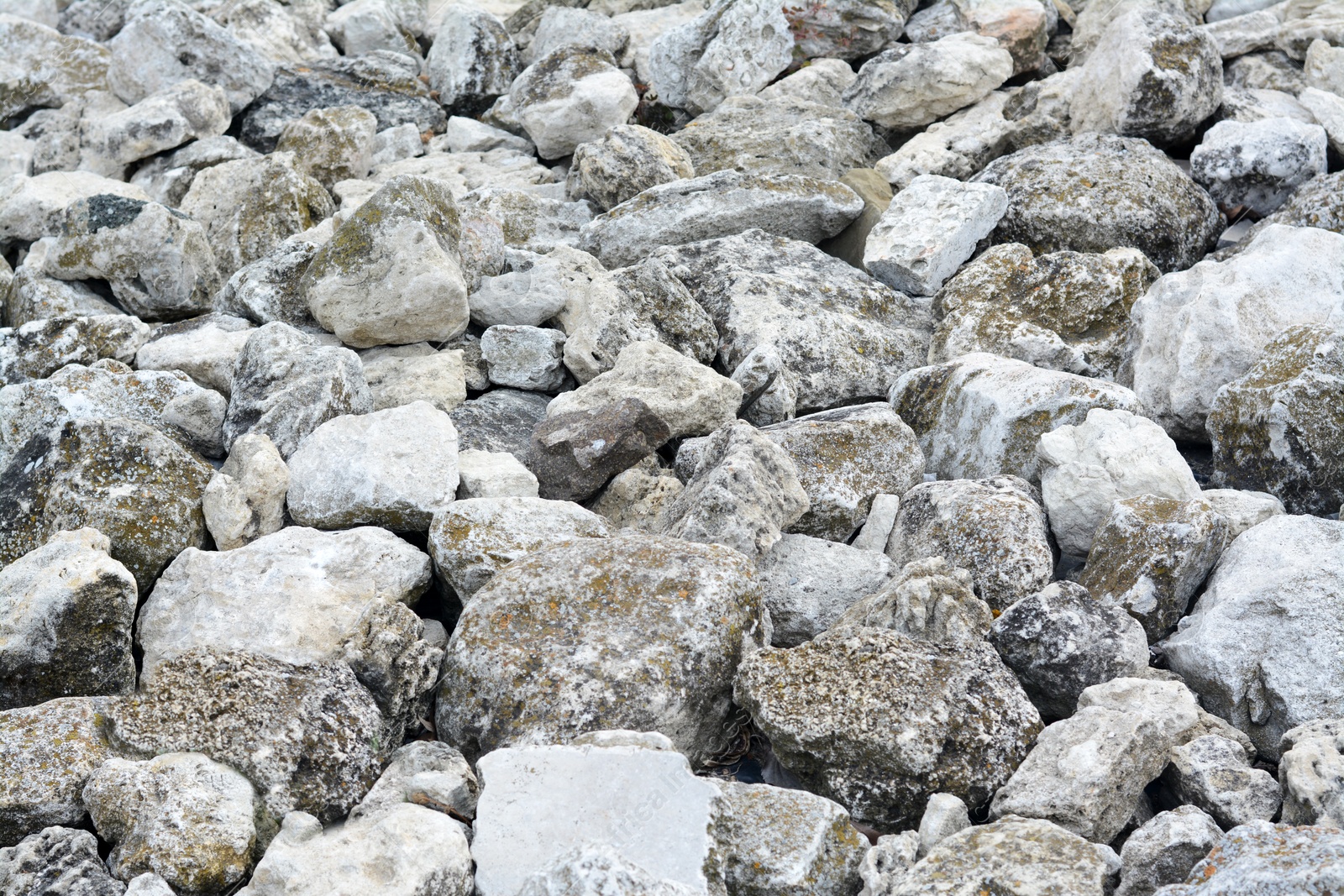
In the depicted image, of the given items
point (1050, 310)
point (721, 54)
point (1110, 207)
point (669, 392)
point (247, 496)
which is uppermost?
point (1110, 207)

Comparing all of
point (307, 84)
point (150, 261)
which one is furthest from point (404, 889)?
point (307, 84)

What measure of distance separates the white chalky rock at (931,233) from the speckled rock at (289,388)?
3.04 m

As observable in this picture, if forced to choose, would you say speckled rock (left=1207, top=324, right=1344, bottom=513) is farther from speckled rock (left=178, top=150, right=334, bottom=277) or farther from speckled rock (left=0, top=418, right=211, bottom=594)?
speckled rock (left=178, top=150, right=334, bottom=277)

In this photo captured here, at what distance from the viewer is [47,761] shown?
3387mm

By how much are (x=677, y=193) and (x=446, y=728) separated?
417 cm

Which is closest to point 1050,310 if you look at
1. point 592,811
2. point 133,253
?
point 592,811

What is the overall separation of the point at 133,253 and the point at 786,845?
5369mm

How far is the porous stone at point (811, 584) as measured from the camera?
416cm

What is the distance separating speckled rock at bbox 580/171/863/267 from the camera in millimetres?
6832

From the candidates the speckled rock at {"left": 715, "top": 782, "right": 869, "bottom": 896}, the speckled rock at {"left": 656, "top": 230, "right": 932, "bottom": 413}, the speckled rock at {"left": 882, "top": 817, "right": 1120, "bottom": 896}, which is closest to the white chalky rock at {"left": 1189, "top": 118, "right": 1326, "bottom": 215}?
the speckled rock at {"left": 656, "top": 230, "right": 932, "bottom": 413}

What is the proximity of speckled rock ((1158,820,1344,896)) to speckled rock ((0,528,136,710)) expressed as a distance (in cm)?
335

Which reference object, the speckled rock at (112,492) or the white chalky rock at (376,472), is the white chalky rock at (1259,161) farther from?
the speckled rock at (112,492)

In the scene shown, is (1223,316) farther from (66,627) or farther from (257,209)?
(257,209)

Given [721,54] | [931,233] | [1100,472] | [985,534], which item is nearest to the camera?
[985,534]
